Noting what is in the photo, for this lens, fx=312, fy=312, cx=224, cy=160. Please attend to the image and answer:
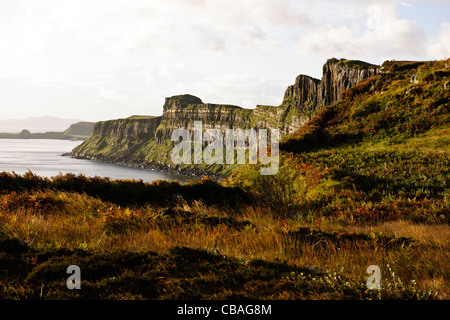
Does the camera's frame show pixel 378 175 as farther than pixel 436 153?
No

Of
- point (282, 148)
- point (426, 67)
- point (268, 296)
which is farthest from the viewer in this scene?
point (426, 67)

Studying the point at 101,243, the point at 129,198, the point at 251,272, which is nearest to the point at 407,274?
the point at 251,272

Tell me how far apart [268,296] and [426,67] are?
35.5 meters

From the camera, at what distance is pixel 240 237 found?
253 inches

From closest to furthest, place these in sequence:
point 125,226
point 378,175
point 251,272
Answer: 1. point 251,272
2. point 125,226
3. point 378,175

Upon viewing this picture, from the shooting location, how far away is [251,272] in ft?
14.6

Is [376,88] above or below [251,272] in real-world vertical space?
above

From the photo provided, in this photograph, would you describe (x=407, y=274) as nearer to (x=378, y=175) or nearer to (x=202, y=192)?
(x=202, y=192)

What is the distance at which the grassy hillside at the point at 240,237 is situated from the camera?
4043 millimetres

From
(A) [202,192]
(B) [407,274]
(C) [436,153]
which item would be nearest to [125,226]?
(B) [407,274]

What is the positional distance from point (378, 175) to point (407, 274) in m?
12.3

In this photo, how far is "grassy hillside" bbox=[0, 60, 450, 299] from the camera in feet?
13.3
